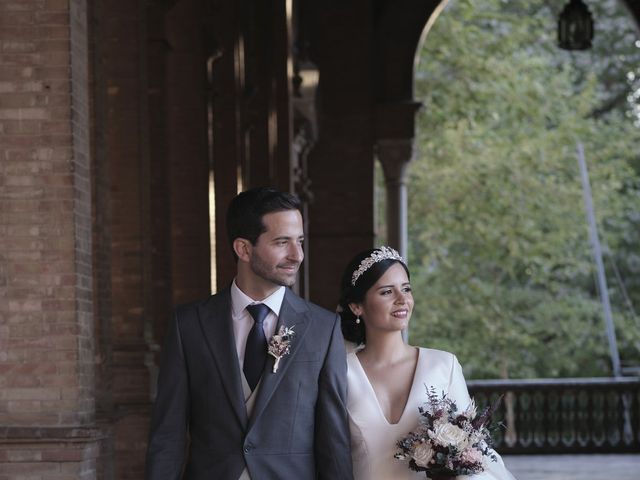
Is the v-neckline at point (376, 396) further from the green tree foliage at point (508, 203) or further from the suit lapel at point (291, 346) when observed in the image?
the green tree foliage at point (508, 203)

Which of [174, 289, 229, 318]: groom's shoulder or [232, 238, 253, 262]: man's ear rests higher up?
[232, 238, 253, 262]: man's ear

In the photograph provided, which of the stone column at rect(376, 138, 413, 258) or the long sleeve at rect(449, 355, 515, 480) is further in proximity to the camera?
the stone column at rect(376, 138, 413, 258)

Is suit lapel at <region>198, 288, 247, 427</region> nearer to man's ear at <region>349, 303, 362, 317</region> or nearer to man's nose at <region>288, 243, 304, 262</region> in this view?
man's nose at <region>288, 243, 304, 262</region>

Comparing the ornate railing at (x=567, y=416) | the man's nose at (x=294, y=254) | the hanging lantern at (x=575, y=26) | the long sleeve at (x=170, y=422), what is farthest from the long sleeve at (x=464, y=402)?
the ornate railing at (x=567, y=416)

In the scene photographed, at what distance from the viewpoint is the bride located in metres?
5.73

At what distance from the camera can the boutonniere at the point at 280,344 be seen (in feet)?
16.5

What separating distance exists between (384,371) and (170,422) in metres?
1.29

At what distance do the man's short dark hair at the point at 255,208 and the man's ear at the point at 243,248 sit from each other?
2 centimetres

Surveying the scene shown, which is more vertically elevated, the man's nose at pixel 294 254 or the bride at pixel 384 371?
the man's nose at pixel 294 254

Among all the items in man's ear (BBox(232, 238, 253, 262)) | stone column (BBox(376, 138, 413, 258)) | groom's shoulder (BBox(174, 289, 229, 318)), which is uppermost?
stone column (BBox(376, 138, 413, 258))

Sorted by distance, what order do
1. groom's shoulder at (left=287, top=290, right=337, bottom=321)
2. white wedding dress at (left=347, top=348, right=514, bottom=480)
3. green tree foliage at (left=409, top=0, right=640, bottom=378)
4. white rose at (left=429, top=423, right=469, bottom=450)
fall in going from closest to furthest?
groom's shoulder at (left=287, top=290, right=337, bottom=321) < white rose at (left=429, top=423, right=469, bottom=450) < white wedding dress at (left=347, top=348, right=514, bottom=480) < green tree foliage at (left=409, top=0, right=640, bottom=378)

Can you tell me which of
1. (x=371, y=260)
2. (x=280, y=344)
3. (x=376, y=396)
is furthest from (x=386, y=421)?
(x=280, y=344)

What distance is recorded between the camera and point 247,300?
5.17 metres

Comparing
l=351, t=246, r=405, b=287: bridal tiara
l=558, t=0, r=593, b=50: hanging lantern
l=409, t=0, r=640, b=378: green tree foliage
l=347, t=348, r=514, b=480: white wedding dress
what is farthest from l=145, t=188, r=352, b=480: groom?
l=409, t=0, r=640, b=378: green tree foliage
